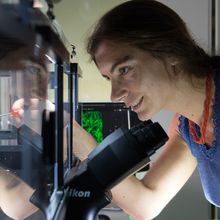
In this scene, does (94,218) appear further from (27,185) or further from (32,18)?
(32,18)

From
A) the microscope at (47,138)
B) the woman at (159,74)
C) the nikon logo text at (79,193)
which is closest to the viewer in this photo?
the microscope at (47,138)

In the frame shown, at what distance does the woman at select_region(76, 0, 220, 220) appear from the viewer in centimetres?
83

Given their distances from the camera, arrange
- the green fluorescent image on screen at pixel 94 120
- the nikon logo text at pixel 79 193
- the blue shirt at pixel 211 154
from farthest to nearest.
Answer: the green fluorescent image on screen at pixel 94 120
the blue shirt at pixel 211 154
the nikon logo text at pixel 79 193

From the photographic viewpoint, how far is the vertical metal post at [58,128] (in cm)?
53

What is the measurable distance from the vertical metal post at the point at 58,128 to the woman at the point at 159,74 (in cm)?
20

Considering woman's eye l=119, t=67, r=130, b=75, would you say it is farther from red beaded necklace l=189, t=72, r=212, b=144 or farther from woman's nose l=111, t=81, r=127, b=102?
red beaded necklace l=189, t=72, r=212, b=144

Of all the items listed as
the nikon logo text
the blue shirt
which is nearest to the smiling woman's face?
the blue shirt

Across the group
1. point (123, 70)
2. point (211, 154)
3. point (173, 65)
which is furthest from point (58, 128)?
point (211, 154)

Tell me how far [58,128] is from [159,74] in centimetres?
43

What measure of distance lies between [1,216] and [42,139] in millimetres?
139

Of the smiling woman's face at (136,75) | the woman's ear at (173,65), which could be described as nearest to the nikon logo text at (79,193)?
the smiling woman's face at (136,75)

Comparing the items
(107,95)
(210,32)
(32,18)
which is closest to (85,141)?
(32,18)

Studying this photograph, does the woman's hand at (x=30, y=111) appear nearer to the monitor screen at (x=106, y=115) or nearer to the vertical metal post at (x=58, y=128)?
the vertical metal post at (x=58, y=128)


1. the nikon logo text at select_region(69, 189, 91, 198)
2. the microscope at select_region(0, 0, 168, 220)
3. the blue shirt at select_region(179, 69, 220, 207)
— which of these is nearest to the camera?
the microscope at select_region(0, 0, 168, 220)
